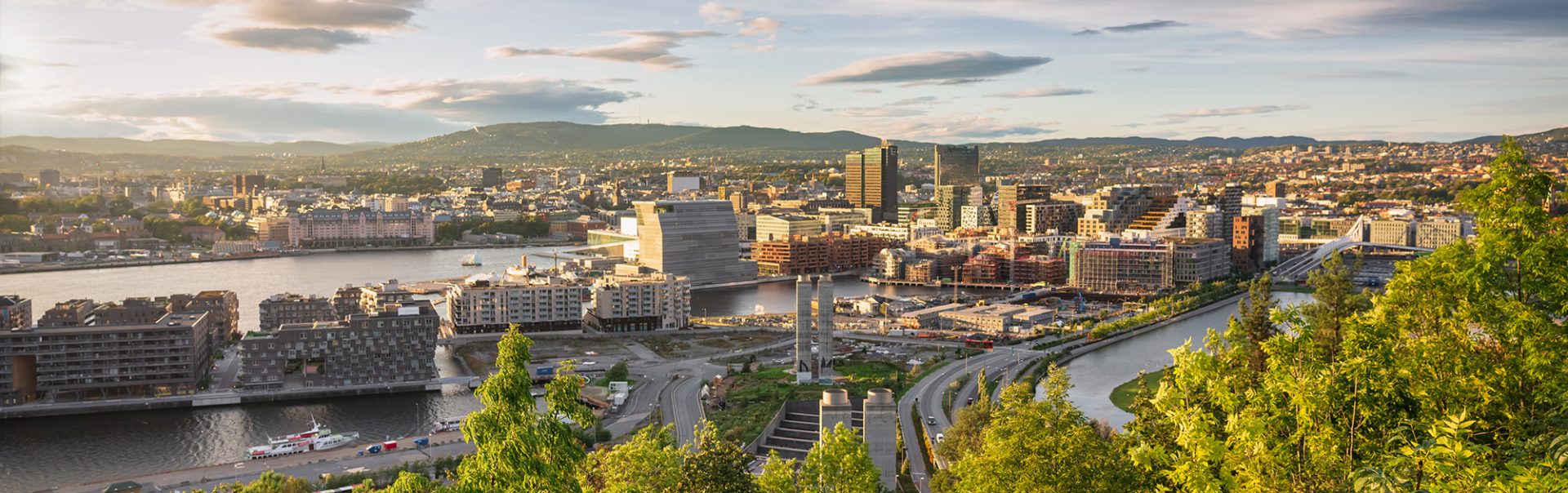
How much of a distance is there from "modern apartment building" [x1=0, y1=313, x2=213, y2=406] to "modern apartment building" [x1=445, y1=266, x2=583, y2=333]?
5091mm

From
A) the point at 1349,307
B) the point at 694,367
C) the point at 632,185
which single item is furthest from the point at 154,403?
the point at 632,185

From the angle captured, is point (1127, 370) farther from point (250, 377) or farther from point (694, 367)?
point (250, 377)

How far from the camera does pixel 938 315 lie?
67.8 ft

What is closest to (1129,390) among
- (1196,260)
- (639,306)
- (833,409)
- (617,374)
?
(617,374)

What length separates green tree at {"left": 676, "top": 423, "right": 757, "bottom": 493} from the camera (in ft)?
16.5

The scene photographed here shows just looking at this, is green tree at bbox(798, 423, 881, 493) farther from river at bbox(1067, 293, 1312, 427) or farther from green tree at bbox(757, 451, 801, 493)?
river at bbox(1067, 293, 1312, 427)

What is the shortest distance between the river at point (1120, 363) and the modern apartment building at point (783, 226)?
51.7ft

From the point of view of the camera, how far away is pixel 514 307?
742 inches

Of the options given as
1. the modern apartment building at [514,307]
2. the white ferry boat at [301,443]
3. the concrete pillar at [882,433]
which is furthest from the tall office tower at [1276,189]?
the concrete pillar at [882,433]

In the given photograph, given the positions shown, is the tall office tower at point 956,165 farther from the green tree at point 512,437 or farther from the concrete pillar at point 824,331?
the green tree at point 512,437

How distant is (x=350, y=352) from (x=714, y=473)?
10054 mm

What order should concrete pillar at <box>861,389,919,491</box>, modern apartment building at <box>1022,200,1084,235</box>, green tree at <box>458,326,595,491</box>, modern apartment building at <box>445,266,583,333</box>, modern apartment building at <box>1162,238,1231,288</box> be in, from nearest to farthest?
green tree at <box>458,326,595,491</box>, concrete pillar at <box>861,389,919,491</box>, modern apartment building at <box>445,266,583,333</box>, modern apartment building at <box>1162,238,1231,288</box>, modern apartment building at <box>1022,200,1084,235</box>

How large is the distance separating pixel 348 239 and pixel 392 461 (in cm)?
3048

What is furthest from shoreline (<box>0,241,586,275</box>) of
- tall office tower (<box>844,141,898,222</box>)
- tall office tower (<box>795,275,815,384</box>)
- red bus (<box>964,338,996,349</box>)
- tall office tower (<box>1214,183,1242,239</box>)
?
tall office tower (<box>795,275,815,384</box>)
